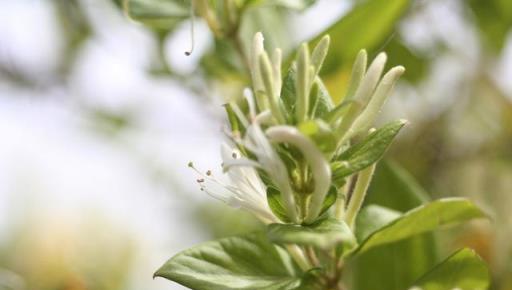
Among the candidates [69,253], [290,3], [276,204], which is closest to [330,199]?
[276,204]

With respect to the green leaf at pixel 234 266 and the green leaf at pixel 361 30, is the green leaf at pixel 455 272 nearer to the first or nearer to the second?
the green leaf at pixel 234 266

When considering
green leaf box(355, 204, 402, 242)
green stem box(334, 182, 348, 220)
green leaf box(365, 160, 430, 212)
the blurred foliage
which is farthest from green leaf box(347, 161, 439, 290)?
the blurred foliage

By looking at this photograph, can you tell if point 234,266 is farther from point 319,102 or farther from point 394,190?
point 394,190

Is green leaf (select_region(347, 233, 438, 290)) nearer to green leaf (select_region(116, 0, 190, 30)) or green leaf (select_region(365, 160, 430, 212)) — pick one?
green leaf (select_region(365, 160, 430, 212))

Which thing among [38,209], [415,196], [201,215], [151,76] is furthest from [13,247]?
[415,196]

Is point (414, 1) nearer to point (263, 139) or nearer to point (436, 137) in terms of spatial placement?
point (436, 137)

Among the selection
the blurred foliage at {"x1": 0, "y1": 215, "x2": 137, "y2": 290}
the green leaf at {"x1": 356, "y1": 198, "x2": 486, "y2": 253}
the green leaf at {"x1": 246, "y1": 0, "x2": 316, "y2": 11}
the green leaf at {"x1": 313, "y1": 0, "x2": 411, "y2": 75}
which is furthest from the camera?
the blurred foliage at {"x1": 0, "y1": 215, "x2": 137, "y2": 290}
